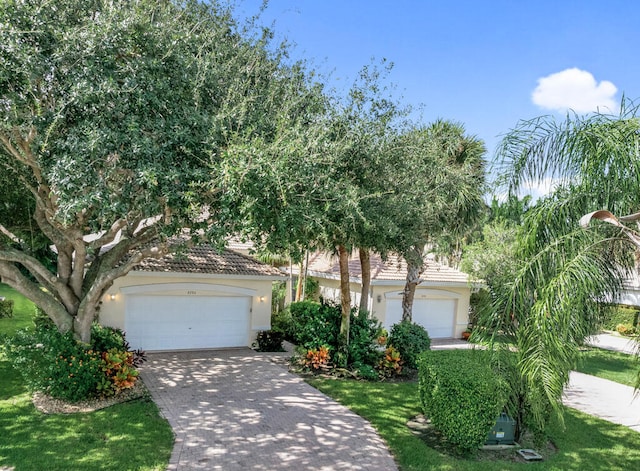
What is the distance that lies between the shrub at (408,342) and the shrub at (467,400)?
540 centimetres

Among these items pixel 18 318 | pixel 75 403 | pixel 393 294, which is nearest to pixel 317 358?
pixel 75 403

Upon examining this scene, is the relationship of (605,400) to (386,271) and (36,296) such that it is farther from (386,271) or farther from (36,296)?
(36,296)

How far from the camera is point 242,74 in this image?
10.1m

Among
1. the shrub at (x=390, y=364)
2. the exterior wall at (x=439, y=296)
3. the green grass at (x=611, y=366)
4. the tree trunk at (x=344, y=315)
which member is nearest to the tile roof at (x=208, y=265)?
the tree trunk at (x=344, y=315)

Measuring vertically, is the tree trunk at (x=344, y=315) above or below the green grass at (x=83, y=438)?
above

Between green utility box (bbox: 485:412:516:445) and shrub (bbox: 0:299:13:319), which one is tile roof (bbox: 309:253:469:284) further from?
shrub (bbox: 0:299:13:319)

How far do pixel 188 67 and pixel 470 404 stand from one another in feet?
28.2

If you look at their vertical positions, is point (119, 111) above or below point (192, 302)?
above

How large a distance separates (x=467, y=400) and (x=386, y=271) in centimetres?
1227

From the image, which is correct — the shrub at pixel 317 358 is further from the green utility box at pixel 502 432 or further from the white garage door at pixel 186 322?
the green utility box at pixel 502 432

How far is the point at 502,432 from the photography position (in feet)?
28.6

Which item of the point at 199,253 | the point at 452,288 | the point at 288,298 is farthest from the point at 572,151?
the point at 288,298

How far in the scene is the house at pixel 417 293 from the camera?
19.7m

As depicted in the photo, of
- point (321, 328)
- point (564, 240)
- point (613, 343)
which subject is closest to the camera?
point (564, 240)
